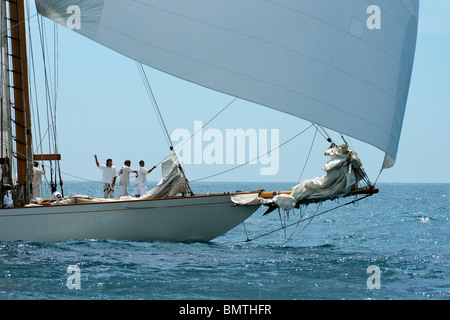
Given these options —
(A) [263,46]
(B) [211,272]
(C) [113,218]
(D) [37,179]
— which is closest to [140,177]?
(C) [113,218]

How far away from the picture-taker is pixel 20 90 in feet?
56.2

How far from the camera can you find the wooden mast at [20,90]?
55.8 ft

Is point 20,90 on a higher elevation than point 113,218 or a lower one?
higher

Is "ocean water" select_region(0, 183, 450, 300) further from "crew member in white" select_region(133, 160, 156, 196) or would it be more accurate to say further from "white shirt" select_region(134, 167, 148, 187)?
"white shirt" select_region(134, 167, 148, 187)

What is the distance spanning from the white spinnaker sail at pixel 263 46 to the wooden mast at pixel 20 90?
15.1 feet

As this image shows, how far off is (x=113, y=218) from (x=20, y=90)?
4.44 metres

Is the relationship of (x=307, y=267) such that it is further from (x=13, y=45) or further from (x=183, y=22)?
(x=13, y=45)

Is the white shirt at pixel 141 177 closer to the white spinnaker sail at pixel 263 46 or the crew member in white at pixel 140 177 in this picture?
the crew member in white at pixel 140 177

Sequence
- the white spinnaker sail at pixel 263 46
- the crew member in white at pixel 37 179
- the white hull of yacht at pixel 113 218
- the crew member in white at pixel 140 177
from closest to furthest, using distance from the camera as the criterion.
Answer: the white spinnaker sail at pixel 263 46 → the white hull of yacht at pixel 113 218 → the crew member in white at pixel 140 177 → the crew member in white at pixel 37 179

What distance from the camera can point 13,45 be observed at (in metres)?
17.0

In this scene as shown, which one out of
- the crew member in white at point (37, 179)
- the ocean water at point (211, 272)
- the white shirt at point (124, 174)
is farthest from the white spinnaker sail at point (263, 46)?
the crew member in white at point (37, 179)

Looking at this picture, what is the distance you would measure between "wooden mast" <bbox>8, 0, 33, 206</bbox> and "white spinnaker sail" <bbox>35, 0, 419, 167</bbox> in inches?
181

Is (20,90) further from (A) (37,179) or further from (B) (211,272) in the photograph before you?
(B) (211,272)

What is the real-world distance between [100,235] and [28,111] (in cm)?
420
